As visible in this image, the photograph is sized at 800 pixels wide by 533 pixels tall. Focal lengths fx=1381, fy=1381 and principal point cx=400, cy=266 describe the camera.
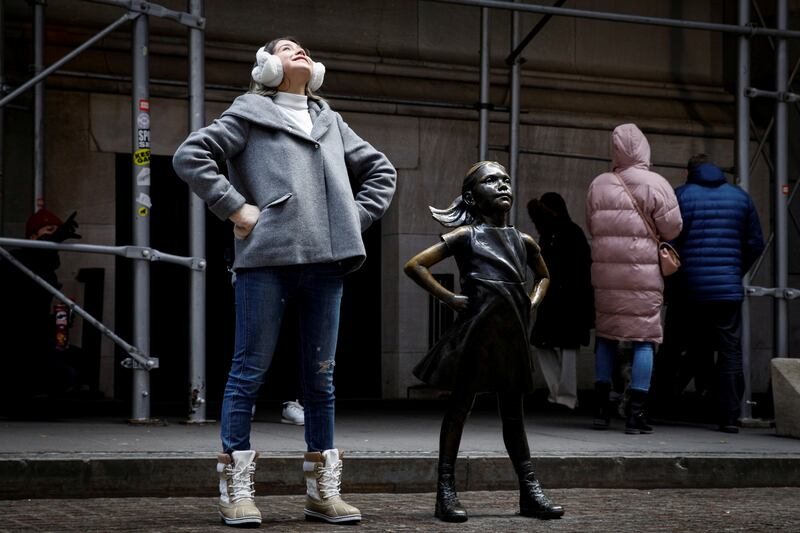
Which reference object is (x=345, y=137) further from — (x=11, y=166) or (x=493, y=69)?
(x=493, y=69)

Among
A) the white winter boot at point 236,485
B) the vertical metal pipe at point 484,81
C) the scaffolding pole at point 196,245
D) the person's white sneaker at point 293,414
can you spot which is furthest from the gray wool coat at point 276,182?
the vertical metal pipe at point 484,81

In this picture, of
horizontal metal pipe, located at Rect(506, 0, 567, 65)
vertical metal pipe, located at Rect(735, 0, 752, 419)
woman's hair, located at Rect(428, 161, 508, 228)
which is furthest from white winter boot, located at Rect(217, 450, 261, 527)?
horizontal metal pipe, located at Rect(506, 0, 567, 65)

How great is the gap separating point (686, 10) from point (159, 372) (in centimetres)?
585

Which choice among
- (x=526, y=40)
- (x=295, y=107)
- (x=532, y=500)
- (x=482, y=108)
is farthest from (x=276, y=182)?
(x=526, y=40)

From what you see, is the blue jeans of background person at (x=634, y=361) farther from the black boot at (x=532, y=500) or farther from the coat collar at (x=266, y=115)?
the coat collar at (x=266, y=115)

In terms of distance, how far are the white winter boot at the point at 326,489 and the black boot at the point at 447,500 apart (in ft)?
1.30

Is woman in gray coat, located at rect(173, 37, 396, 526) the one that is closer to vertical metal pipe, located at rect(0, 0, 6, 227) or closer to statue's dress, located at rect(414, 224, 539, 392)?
statue's dress, located at rect(414, 224, 539, 392)

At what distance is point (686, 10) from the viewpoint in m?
12.8

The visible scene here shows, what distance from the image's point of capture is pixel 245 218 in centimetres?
538

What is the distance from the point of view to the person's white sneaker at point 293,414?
893cm

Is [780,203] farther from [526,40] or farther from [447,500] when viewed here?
[447,500]

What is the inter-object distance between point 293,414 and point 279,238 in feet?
12.3

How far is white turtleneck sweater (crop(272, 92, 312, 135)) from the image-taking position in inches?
220

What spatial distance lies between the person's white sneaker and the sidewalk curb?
6.56 feet
